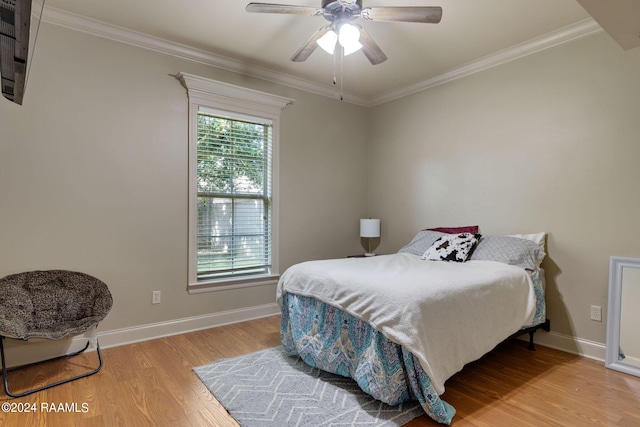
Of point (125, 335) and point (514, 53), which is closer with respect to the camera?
point (125, 335)

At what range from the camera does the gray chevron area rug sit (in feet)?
5.98

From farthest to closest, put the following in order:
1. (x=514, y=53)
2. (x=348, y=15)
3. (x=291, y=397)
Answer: (x=514, y=53)
(x=348, y=15)
(x=291, y=397)

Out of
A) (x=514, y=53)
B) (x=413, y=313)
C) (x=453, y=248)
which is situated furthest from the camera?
(x=514, y=53)

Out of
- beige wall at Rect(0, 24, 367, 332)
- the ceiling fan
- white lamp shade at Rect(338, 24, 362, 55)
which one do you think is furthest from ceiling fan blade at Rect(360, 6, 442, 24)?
beige wall at Rect(0, 24, 367, 332)

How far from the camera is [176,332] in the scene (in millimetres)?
3152

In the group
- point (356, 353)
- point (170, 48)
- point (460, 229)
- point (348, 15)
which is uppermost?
point (170, 48)

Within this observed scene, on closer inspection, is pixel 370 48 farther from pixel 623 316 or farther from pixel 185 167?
pixel 623 316

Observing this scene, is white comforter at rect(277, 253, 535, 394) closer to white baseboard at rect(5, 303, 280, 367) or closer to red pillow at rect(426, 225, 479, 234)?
red pillow at rect(426, 225, 479, 234)

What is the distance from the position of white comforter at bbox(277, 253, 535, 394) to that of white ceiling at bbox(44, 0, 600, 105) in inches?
74.1

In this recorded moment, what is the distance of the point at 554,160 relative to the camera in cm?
289

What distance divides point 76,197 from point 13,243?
1.64 ft

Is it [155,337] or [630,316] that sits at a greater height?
[630,316]

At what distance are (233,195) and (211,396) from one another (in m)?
1.96

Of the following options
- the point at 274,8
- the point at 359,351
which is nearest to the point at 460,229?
the point at 359,351
